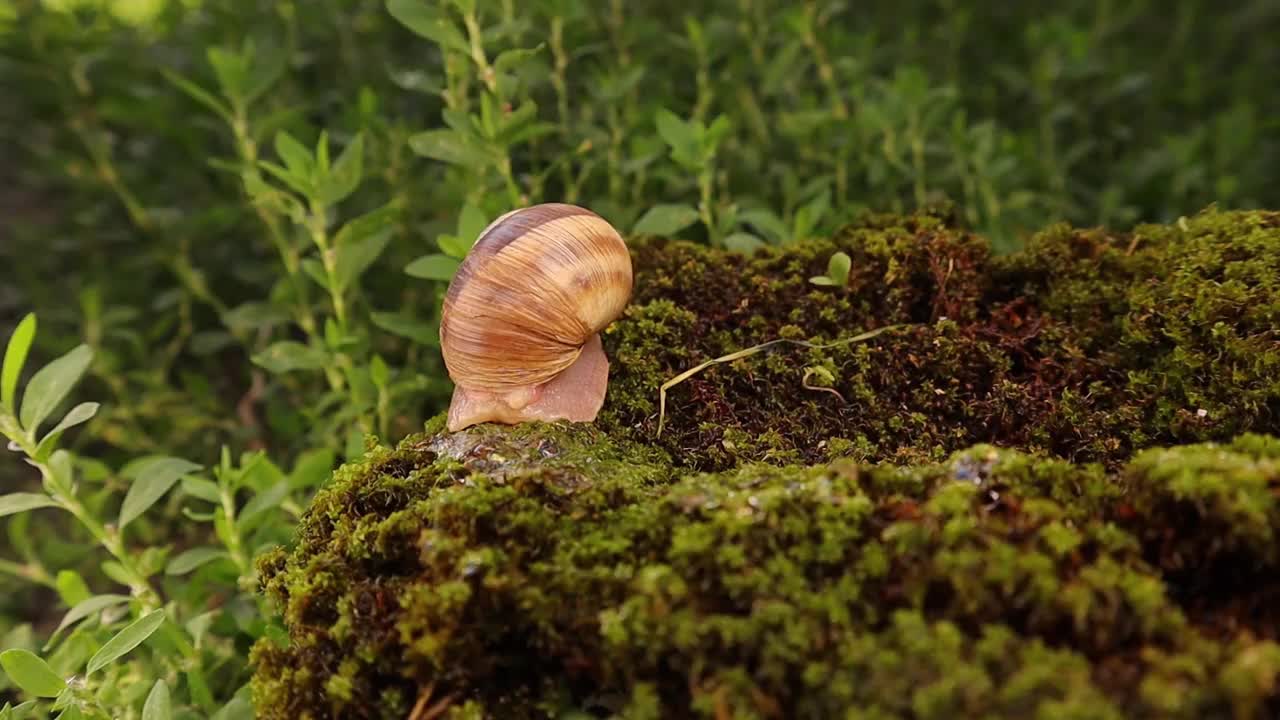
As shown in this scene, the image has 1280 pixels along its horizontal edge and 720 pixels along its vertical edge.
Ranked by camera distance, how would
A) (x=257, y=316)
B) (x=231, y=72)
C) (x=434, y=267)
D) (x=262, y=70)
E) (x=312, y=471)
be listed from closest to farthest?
1. (x=312, y=471)
2. (x=434, y=267)
3. (x=231, y=72)
4. (x=257, y=316)
5. (x=262, y=70)

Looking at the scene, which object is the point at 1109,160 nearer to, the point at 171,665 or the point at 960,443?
the point at 960,443

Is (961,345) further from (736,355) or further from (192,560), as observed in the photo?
(192,560)

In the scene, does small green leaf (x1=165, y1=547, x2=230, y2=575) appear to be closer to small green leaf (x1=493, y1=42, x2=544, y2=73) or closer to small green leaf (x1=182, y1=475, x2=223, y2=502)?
small green leaf (x1=182, y1=475, x2=223, y2=502)

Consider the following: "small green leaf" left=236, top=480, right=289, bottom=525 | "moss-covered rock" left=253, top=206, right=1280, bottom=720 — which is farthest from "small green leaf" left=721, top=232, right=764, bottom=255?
"small green leaf" left=236, top=480, right=289, bottom=525

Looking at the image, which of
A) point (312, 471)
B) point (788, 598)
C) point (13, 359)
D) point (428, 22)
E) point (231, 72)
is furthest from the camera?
point (231, 72)

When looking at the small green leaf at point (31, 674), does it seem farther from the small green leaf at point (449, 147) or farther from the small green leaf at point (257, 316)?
the small green leaf at point (449, 147)

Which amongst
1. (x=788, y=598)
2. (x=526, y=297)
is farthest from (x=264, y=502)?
(x=788, y=598)
